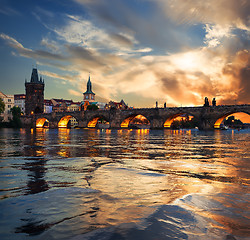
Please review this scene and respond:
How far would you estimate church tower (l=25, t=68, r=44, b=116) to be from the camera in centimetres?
12243

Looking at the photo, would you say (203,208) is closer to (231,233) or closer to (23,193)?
(231,233)

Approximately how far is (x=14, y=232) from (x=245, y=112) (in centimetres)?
6195

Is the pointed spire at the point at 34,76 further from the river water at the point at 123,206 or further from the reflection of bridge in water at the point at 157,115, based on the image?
the river water at the point at 123,206

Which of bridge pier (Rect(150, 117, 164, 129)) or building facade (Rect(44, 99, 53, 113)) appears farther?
building facade (Rect(44, 99, 53, 113))

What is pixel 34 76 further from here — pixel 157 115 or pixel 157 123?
pixel 157 123

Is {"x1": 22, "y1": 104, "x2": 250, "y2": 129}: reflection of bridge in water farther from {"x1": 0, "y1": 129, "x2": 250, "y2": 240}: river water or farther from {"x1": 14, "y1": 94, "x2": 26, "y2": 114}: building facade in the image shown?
{"x1": 0, "y1": 129, "x2": 250, "y2": 240}: river water

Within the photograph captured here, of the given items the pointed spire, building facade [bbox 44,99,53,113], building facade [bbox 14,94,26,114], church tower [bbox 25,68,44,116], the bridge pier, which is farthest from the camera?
building facade [bbox 44,99,53,113]

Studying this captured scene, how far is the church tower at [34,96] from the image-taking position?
4820 inches

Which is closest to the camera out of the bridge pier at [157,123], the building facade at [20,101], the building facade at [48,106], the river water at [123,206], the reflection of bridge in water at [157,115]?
the river water at [123,206]

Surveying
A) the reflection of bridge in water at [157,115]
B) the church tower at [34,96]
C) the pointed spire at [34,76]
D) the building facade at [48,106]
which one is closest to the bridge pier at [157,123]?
the reflection of bridge in water at [157,115]

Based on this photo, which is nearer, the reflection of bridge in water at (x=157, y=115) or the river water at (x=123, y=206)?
the river water at (x=123, y=206)

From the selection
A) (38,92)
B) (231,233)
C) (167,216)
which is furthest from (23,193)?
(38,92)

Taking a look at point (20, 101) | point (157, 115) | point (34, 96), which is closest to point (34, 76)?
point (34, 96)

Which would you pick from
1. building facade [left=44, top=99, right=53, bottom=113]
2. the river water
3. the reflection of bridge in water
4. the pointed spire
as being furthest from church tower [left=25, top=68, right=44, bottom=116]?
the river water
